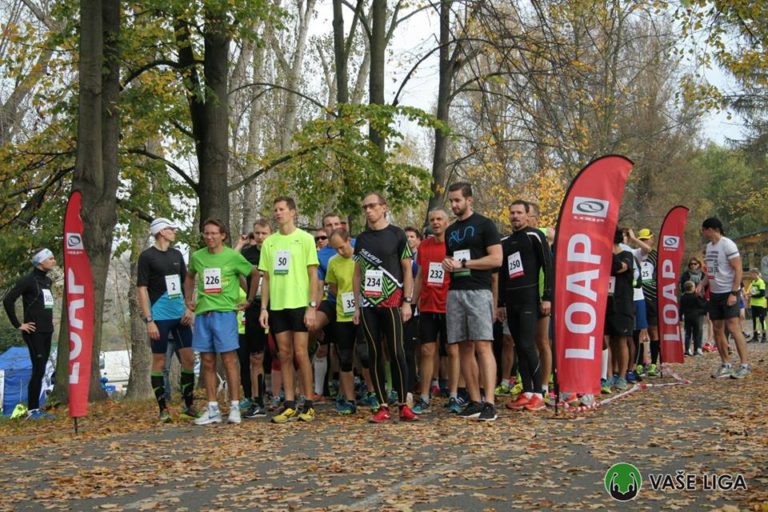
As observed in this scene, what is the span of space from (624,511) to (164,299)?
658cm

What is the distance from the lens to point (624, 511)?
17.9 feet

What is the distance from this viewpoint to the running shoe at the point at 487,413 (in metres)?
9.64

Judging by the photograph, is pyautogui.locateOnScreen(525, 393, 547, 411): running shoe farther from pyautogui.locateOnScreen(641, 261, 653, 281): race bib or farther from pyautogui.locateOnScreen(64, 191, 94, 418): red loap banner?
pyautogui.locateOnScreen(641, 261, 653, 281): race bib

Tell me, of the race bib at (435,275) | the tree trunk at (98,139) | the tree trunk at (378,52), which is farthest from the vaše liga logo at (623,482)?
the tree trunk at (378,52)

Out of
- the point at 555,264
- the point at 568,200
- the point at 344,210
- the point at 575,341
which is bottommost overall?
the point at 575,341

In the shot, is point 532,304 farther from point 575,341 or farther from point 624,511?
point 624,511

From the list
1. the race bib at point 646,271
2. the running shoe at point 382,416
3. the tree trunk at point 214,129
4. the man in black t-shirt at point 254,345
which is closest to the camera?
the running shoe at point 382,416

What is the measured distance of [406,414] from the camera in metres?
9.90

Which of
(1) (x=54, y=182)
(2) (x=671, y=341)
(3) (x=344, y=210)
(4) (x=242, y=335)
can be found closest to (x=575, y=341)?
(4) (x=242, y=335)

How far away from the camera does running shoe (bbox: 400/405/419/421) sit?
32.4 ft

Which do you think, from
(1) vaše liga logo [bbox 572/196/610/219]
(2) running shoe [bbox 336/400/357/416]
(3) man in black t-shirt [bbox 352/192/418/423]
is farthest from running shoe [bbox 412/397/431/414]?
(1) vaše liga logo [bbox 572/196/610/219]

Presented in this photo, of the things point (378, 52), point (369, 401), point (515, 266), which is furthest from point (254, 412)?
point (378, 52)

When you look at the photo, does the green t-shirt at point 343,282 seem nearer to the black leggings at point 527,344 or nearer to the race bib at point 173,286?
the race bib at point 173,286

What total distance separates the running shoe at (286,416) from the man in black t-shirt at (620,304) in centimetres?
496
